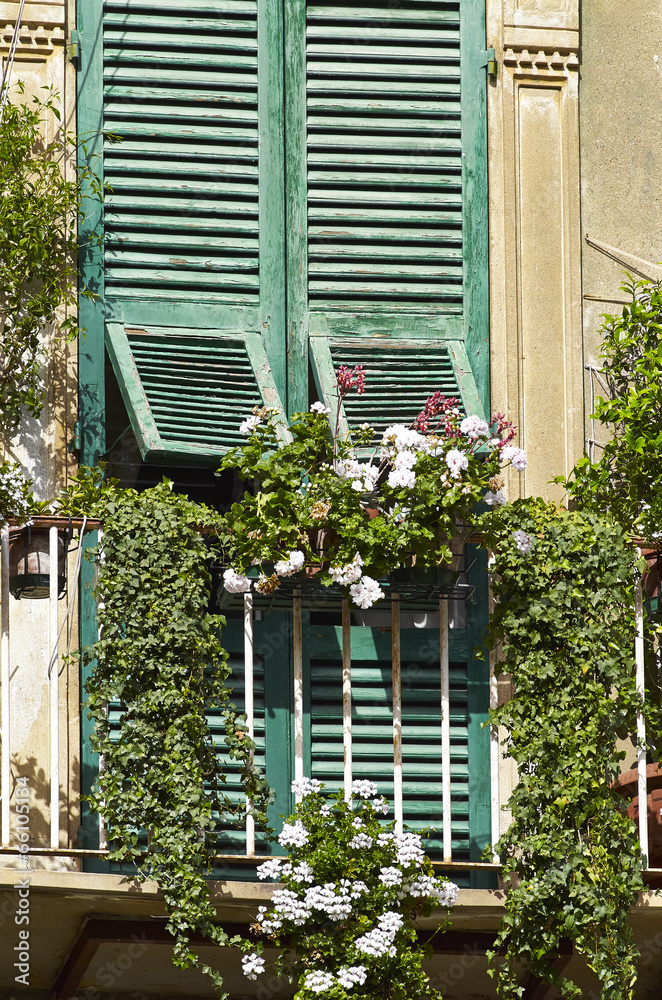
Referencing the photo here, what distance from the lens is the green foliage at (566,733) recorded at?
18.6 feet

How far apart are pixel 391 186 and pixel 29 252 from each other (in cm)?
145

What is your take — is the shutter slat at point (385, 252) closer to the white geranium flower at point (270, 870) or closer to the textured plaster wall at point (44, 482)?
the textured plaster wall at point (44, 482)

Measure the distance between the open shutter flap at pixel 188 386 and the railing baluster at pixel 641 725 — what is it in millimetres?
1454

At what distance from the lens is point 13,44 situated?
20.8 ft

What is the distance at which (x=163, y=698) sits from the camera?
18.6ft

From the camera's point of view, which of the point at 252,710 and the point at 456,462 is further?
the point at 252,710

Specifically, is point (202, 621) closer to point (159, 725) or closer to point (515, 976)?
point (159, 725)

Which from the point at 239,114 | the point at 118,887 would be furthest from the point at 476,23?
the point at 118,887

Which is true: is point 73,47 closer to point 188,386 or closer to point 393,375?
point 188,386

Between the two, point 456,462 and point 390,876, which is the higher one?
point 456,462

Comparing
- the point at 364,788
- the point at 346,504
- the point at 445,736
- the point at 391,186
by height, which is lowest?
the point at 364,788

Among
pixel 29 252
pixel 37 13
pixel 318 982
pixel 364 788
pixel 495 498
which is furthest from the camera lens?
pixel 37 13

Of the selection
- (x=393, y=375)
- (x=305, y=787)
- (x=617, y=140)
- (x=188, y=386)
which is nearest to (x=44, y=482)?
(x=188, y=386)

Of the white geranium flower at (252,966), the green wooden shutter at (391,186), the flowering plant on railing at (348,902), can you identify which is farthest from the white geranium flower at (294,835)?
the green wooden shutter at (391,186)
